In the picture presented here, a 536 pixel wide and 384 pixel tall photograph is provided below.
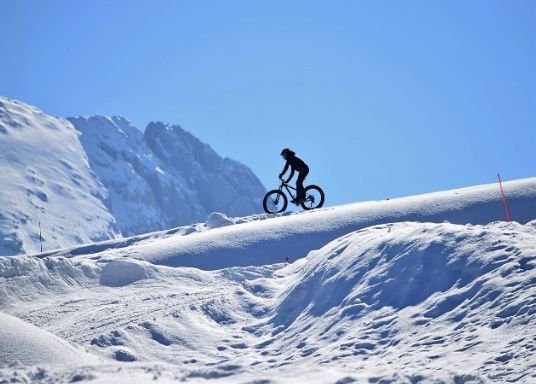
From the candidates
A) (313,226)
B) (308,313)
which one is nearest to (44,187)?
(313,226)

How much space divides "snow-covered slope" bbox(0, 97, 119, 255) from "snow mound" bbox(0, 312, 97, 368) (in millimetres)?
115015

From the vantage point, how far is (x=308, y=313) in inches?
661

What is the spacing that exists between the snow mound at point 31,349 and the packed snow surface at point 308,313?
1.9 inches

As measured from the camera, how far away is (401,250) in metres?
17.2

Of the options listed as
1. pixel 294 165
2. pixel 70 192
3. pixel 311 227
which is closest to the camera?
pixel 294 165

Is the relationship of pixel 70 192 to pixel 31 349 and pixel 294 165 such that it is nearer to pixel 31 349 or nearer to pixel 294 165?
pixel 294 165

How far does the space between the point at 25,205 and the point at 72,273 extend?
122 m

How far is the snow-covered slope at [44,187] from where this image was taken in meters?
133

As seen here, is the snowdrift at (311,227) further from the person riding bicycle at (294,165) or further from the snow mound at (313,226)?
the person riding bicycle at (294,165)

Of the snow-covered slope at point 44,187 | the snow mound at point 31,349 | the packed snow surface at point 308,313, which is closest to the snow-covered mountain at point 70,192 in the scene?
the snow-covered slope at point 44,187

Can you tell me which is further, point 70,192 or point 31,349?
point 70,192

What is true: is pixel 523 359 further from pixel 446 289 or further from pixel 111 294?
pixel 111 294

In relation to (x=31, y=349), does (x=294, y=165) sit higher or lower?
higher

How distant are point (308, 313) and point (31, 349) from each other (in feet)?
18.9
